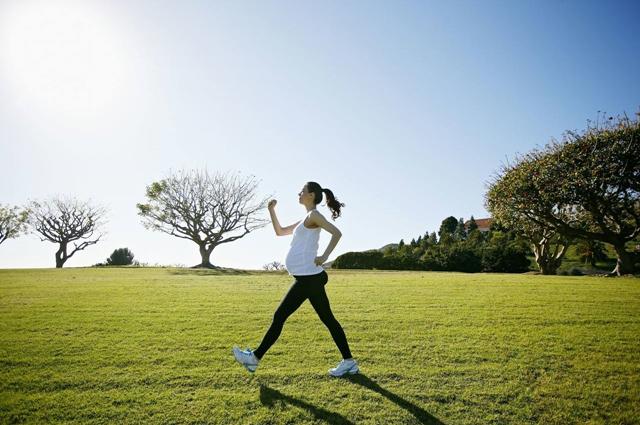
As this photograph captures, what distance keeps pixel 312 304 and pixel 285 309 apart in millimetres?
500

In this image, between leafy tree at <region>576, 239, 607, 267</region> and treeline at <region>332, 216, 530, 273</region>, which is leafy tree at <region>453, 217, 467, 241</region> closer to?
leafy tree at <region>576, 239, 607, 267</region>

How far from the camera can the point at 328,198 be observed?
19.1ft

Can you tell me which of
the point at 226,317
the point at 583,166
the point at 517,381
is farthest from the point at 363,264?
the point at 517,381

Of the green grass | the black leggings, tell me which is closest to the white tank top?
the black leggings

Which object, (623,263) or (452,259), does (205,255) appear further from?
(623,263)

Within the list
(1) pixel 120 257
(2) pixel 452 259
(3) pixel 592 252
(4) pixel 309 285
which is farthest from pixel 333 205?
(1) pixel 120 257

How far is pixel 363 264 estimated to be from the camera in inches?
1629

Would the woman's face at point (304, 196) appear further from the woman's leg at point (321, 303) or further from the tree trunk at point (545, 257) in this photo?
the tree trunk at point (545, 257)

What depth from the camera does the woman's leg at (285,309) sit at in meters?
5.21

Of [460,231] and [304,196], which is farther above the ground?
[460,231]

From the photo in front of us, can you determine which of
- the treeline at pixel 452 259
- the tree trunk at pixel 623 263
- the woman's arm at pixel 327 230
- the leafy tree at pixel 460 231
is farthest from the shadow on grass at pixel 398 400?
the leafy tree at pixel 460 231

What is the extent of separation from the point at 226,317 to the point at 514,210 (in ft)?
95.8

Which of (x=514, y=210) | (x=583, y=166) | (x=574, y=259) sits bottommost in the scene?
(x=574, y=259)

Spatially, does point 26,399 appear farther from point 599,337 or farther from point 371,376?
point 599,337
